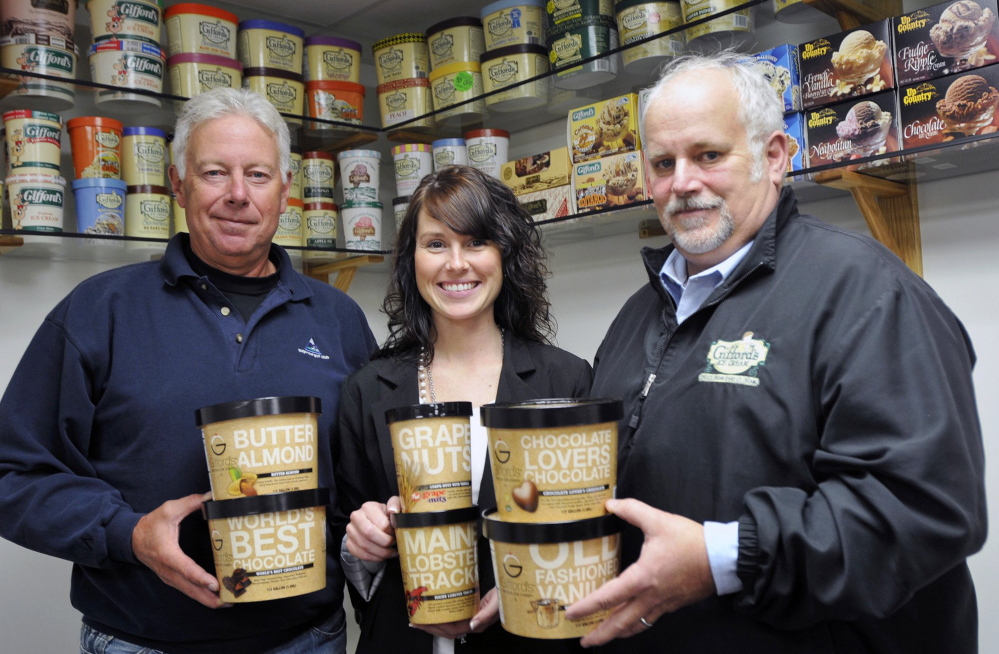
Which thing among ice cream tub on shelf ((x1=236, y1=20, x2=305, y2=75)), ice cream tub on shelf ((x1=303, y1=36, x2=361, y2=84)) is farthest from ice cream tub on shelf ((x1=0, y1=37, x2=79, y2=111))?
ice cream tub on shelf ((x1=303, y1=36, x2=361, y2=84))

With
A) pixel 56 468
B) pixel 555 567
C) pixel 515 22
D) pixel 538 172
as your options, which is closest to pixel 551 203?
pixel 538 172

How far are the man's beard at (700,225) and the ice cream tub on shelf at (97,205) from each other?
5.05ft

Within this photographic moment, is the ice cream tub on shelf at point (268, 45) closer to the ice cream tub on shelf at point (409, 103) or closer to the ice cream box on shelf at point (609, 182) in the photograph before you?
the ice cream tub on shelf at point (409, 103)

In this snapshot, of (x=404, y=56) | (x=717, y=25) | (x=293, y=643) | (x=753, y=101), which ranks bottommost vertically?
(x=293, y=643)

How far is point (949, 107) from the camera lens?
66.7 inches

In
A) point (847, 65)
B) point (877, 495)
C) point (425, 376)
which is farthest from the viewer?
point (847, 65)

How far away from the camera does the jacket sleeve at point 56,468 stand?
1412 millimetres

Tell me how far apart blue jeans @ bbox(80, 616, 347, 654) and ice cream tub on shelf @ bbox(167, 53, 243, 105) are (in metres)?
1.43

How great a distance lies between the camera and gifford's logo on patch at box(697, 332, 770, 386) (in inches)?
44.8

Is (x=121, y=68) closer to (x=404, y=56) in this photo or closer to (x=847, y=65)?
(x=404, y=56)

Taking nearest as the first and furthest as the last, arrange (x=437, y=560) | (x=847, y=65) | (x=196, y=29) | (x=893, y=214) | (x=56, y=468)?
(x=437, y=560) → (x=56, y=468) → (x=847, y=65) → (x=893, y=214) → (x=196, y=29)

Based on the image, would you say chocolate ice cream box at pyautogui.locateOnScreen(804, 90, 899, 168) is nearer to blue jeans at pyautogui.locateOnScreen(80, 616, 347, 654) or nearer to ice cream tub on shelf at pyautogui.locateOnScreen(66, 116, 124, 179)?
blue jeans at pyautogui.locateOnScreen(80, 616, 347, 654)

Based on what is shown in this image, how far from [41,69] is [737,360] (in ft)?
6.10

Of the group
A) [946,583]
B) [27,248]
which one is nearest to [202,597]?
[946,583]
